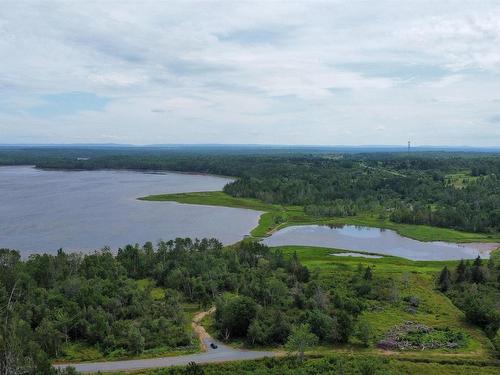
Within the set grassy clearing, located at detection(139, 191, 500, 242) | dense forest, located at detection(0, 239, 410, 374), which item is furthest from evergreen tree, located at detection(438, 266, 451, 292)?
grassy clearing, located at detection(139, 191, 500, 242)

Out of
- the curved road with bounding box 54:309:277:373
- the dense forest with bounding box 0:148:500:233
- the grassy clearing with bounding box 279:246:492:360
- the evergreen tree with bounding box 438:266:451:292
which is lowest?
the curved road with bounding box 54:309:277:373

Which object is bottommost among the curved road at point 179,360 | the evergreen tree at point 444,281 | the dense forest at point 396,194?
the curved road at point 179,360

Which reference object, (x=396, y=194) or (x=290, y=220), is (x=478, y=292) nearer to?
(x=290, y=220)

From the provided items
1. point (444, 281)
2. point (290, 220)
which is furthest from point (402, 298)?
point (290, 220)

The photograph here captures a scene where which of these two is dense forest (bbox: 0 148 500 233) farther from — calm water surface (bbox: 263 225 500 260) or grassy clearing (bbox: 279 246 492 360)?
grassy clearing (bbox: 279 246 492 360)

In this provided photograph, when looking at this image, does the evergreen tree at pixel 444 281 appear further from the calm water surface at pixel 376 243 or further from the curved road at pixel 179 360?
the curved road at pixel 179 360

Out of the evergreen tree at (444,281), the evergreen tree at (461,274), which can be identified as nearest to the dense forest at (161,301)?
the evergreen tree at (444,281)

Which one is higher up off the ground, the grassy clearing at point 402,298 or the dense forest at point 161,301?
the dense forest at point 161,301
